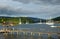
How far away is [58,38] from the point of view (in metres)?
79.7

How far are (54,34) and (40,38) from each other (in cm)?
1757

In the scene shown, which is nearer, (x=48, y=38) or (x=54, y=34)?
(x=48, y=38)

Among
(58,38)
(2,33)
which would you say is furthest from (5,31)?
(58,38)

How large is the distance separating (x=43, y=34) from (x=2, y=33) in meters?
25.6

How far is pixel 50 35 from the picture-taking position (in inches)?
3408

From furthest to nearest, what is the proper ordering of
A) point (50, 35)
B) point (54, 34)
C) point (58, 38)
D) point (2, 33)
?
1. point (2, 33)
2. point (54, 34)
3. point (50, 35)
4. point (58, 38)

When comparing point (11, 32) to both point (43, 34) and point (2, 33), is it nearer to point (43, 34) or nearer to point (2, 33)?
point (2, 33)

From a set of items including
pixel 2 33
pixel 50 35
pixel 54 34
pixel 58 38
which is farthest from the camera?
pixel 2 33

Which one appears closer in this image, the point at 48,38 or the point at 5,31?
the point at 48,38

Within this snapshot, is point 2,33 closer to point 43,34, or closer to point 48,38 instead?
point 43,34

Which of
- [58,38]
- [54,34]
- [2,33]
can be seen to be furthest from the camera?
[2,33]

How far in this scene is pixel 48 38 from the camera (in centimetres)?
8031

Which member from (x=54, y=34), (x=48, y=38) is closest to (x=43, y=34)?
(x=54, y=34)

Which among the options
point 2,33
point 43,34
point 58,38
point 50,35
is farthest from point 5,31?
point 58,38
